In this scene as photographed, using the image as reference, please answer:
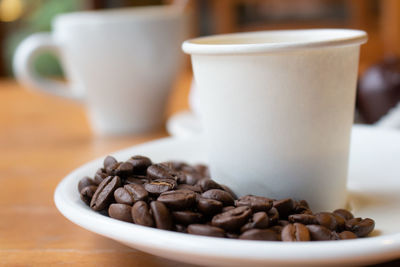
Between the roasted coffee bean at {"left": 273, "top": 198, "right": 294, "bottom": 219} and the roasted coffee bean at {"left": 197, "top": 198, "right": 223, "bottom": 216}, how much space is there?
0.07 metres

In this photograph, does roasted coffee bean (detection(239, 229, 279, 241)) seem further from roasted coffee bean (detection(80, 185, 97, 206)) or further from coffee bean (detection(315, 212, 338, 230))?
roasted coffee bean (detection(80, 185, 97, 206))

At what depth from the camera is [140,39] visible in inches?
53.2

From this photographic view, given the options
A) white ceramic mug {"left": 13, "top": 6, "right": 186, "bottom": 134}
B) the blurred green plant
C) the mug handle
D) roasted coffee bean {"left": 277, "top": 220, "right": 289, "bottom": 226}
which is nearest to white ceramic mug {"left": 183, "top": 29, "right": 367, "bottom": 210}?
roasted coffee bean {"left": 277, "top": 220, "right": 289, "bottom": 226}

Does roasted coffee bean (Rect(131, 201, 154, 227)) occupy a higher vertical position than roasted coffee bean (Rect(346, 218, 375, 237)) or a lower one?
higher

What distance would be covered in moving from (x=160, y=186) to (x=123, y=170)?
66mm

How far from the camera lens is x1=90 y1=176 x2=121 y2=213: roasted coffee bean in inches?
24.1

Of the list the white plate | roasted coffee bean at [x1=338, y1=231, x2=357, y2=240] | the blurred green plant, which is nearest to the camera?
the white plate

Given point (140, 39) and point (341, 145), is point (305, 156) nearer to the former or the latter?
point (341, 145)

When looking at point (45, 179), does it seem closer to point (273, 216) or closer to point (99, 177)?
point (99, 177)

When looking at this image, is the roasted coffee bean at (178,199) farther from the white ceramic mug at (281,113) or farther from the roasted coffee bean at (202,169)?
the roasted coffee bean at (202,169)

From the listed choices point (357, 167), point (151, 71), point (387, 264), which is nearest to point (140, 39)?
point (151, 71)

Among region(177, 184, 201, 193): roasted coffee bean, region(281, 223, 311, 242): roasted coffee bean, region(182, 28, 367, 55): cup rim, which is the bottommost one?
region(177, 184, 201, 193): roasted coffee bean

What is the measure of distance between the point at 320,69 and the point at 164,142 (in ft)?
1.34

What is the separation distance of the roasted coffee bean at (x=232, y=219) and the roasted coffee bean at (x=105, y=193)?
129 millimetres
